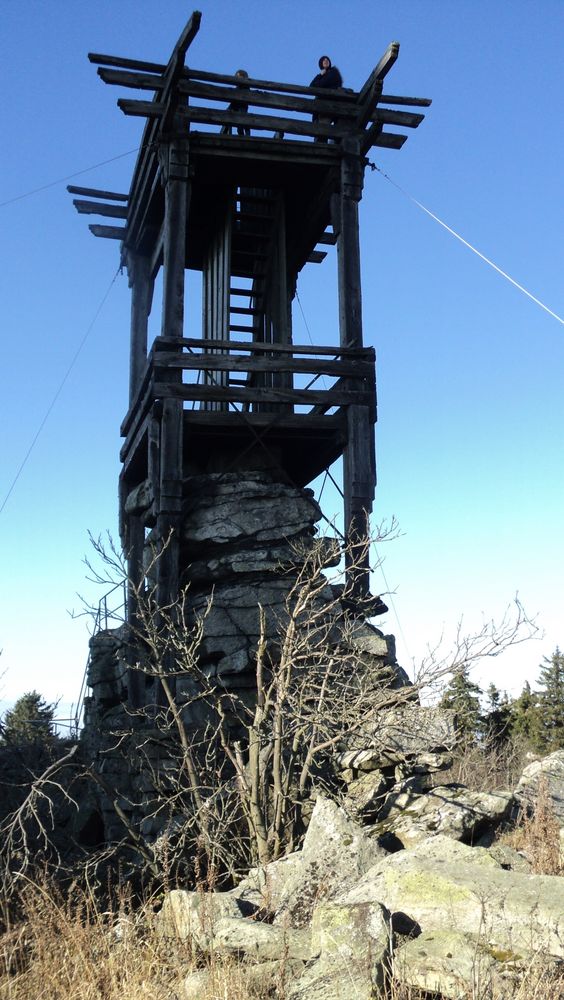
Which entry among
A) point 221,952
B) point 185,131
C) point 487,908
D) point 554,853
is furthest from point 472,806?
point 185,131

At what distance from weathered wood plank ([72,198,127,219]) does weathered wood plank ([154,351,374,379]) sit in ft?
17.1

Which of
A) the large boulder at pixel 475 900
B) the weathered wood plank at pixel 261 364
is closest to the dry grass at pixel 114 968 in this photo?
the large boulder at pixel 475 900

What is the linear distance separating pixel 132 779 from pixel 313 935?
710 cm

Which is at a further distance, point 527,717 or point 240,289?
point 527,717

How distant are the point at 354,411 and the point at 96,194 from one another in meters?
6.68

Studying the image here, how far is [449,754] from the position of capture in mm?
10836

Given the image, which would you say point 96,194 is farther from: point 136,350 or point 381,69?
point 381,69

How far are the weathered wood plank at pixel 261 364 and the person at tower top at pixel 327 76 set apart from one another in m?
4.29

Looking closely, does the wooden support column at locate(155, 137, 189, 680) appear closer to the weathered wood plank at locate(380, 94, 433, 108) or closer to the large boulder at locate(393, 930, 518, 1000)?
the weathered wood plank at locate(380, 94, 433, 108)

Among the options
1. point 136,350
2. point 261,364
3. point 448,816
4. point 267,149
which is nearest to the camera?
point 448,816

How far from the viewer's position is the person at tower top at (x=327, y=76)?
1470 centimetres

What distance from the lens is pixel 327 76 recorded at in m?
14.8

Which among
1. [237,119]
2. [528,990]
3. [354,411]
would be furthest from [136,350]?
[528,990]

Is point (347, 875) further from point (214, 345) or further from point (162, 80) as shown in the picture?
point (162, 80)
